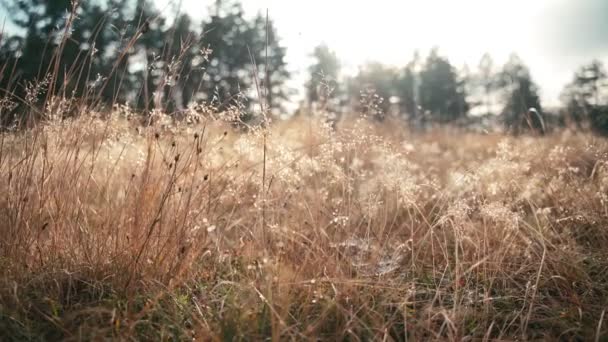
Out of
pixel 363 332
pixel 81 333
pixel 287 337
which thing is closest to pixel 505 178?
pixel 363 332

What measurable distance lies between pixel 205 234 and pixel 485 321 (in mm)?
1349

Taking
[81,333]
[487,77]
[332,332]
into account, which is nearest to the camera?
[81,333]

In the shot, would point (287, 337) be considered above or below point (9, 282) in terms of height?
below

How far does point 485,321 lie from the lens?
5.71 ft

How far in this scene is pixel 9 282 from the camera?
1.67m

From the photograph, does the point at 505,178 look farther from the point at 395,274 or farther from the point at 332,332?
the point at 332,332

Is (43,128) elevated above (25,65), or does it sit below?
below

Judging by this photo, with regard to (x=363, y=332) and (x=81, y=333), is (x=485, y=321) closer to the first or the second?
(x=363, y=332)

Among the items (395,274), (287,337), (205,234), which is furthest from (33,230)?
(395,274)

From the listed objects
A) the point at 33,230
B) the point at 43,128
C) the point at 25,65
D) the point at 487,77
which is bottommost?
the point at 33,230

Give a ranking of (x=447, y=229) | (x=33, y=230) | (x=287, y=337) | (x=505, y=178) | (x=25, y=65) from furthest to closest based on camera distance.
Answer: (x=25, y=65) → (x=505, y=178) → (x=447, y=229) → (x=33, y=230) → (x=287, y=337)

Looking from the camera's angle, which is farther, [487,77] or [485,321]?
[487,77]

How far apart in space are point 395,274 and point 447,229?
84 centimetres

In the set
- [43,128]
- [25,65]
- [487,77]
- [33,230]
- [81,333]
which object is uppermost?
[487,77]
